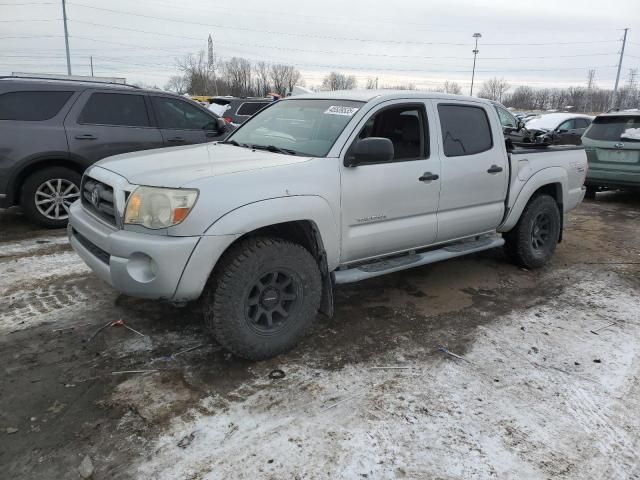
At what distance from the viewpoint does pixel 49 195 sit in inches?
249

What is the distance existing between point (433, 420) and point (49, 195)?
5.60m

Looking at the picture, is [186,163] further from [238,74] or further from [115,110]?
[238,74]

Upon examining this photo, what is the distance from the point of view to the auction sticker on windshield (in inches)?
153

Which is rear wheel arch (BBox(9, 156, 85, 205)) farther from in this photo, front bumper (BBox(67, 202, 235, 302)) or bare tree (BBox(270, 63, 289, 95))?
bare tree (BBox(270, 63, 289, 95))

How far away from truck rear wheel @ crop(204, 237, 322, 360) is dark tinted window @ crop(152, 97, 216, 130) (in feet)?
15.5

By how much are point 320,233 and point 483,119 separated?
236cm

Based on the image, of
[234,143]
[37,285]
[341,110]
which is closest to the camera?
[341,110]

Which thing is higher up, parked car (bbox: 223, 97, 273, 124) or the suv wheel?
parked car (bbox: 223, 97, 273, 124)

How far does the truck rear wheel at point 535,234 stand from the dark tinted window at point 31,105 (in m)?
5.75

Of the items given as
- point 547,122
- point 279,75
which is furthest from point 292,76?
point 547,122

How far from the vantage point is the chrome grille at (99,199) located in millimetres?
3316

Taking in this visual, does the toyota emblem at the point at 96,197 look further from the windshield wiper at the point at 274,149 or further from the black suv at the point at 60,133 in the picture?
the black suv at the point at 60,133

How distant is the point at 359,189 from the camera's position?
12.0 ft

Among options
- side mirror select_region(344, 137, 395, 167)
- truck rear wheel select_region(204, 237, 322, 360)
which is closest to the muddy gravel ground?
truck rear wheel select_region(204, 237, 322, 360)
